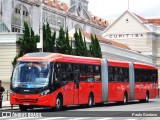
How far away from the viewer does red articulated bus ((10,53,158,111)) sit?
94.3 ft

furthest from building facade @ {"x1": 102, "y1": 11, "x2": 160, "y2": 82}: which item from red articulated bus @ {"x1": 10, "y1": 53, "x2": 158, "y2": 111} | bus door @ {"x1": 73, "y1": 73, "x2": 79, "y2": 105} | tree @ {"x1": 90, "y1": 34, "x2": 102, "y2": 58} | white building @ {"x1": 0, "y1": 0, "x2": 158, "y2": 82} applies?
bus door @ {"x1": 73, "y1": 73, "x2": 79, "y2": 105}

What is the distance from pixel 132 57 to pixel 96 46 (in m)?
18.0

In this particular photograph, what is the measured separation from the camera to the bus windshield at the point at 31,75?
28.7 metres

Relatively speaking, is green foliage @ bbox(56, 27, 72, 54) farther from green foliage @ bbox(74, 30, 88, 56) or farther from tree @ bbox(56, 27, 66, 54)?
green foliage @ bbox(74, 30, 88, 56)

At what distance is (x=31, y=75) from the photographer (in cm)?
2900

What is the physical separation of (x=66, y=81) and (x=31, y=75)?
8.76ft

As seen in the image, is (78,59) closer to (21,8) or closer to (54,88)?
(54,88)

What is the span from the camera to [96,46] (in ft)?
191

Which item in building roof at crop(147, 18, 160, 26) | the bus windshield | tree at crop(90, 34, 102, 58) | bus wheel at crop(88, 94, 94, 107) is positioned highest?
building roof at crop(147, 18, 160, 26)

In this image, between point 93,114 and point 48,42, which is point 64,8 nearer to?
point 48,42

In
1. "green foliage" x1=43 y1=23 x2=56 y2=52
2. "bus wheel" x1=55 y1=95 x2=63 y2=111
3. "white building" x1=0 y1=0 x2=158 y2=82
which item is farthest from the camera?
"white building" x1=0 y1=0 x2=158 y2=82

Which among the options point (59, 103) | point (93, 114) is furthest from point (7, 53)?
point (93, 114)

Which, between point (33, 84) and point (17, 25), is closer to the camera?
point (33, 84)

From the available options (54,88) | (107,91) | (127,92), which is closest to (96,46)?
(127,92)
